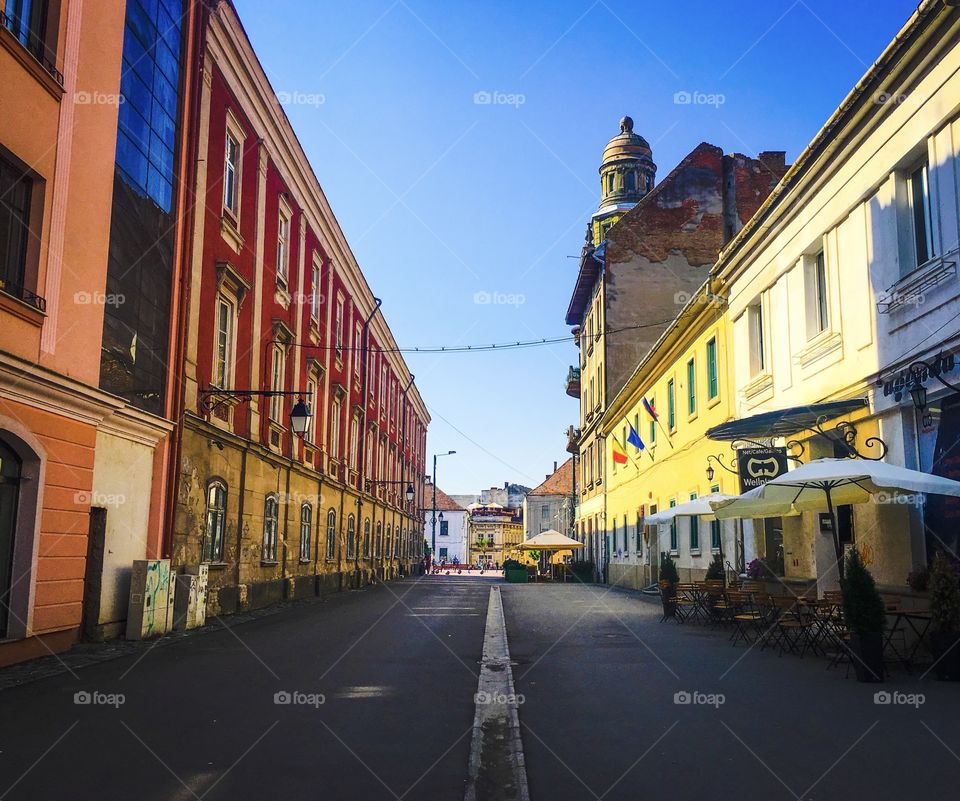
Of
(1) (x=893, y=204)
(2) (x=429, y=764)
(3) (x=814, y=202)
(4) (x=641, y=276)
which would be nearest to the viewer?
(2) (x=429, y=764)

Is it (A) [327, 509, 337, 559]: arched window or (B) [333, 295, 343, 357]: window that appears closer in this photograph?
(A) [327, 509, 337, 559]: arched window

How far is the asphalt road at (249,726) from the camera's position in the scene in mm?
5539

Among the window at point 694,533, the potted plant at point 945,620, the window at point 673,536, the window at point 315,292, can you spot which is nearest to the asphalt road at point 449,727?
the potted plant at point 945,620

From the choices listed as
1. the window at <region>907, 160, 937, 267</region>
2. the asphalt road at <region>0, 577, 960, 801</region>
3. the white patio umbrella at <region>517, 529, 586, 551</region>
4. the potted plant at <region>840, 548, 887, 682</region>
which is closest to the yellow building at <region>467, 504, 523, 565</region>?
the white patio umbrella at <region>517, 529, 586, 551</region>

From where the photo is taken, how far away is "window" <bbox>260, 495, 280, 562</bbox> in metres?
22.0

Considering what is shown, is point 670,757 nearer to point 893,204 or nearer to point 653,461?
point 893,204

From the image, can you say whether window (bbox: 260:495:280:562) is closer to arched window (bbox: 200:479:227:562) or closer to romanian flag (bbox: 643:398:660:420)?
arched window (bbox: 200:479:227:562)

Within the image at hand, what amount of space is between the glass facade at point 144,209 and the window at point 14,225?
2147 millimetres

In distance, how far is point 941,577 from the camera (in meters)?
9.54

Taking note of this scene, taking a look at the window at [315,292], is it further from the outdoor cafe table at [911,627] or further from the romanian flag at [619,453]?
the outdoor cafe table at [911,627]

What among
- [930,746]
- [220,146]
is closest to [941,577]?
[930,746]

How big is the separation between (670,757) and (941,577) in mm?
4913

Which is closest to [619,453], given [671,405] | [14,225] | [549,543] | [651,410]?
[651,410]

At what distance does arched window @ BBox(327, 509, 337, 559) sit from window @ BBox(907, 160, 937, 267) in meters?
22.0
